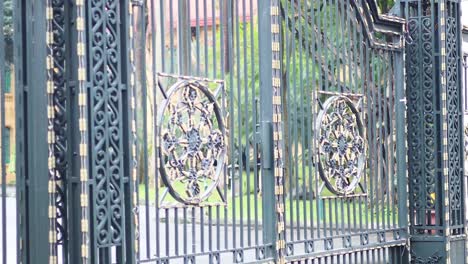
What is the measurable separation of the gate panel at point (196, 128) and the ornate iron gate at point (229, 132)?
1 cm

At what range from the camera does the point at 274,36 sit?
8.12m

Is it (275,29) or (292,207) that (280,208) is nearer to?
(292,207)

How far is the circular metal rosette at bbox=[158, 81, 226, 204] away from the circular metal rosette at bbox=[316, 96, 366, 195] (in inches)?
58.1

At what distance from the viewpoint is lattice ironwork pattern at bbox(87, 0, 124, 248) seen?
20.3 ft

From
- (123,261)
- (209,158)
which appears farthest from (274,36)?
(123,261)

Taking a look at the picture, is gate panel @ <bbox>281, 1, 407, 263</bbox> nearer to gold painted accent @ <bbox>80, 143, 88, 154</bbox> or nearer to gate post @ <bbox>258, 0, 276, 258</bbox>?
gate post @ <bbox>258, 0, 276, 258</bbox>

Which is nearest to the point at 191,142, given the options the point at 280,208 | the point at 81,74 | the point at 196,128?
the point at 196,128

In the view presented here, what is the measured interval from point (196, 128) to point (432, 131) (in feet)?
11.3

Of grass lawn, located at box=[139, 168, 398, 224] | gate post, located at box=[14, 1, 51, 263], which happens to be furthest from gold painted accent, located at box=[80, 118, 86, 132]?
grass lawn, located at box=[139, 168, 398, 224]

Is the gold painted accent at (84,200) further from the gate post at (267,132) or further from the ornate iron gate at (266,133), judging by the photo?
the gate post at (267,132)

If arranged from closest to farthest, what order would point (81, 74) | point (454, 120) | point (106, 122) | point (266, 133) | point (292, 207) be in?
point (81, 74) → point (106, 122) → point (266, 133) → point (292, 207) → point (454, 120)

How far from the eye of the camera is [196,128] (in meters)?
7.38

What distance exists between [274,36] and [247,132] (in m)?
0.80

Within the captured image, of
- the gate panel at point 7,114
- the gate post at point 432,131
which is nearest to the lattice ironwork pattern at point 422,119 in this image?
the gate post at point 432,131
